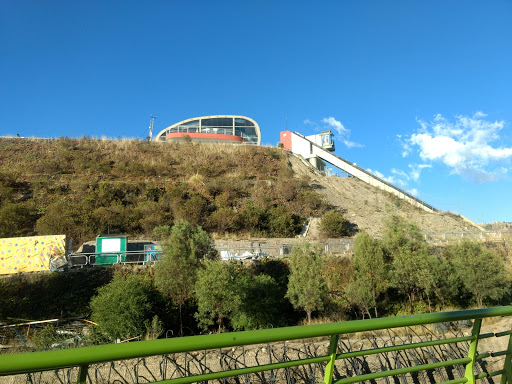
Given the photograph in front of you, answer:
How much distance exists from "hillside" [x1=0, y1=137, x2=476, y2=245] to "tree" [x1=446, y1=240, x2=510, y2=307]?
11465mm

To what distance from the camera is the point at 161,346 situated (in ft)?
4.63

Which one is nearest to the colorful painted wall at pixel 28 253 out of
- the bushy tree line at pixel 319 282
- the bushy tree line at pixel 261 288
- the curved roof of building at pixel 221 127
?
the bushy tree line at pixel 261 288

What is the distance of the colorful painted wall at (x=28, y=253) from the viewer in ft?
61.4

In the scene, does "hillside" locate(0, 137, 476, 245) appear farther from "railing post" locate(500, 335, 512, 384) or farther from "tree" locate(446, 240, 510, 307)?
"railing post" locate(500, 335, 512, 384)

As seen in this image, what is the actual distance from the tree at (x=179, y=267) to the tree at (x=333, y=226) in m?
16.3

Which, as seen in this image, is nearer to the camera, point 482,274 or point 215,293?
point 215,293

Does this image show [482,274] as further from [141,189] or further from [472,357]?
[141,189]

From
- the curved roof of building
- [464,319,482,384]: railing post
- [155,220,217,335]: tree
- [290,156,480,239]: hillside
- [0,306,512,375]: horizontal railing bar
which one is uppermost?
the curved roof of building

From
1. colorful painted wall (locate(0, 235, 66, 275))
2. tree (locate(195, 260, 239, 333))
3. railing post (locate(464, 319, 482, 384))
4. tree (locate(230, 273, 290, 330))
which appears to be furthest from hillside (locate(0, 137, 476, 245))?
railing post (locate(464, 319, 482, 384))

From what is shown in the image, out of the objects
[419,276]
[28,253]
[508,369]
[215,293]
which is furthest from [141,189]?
[508,369]

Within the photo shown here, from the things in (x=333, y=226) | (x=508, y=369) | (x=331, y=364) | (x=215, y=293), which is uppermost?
(x=333, y=226)

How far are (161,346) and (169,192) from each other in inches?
1265

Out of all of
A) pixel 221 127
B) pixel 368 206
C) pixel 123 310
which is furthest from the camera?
pixel 221 127

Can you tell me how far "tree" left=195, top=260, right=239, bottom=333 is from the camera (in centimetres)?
1538
